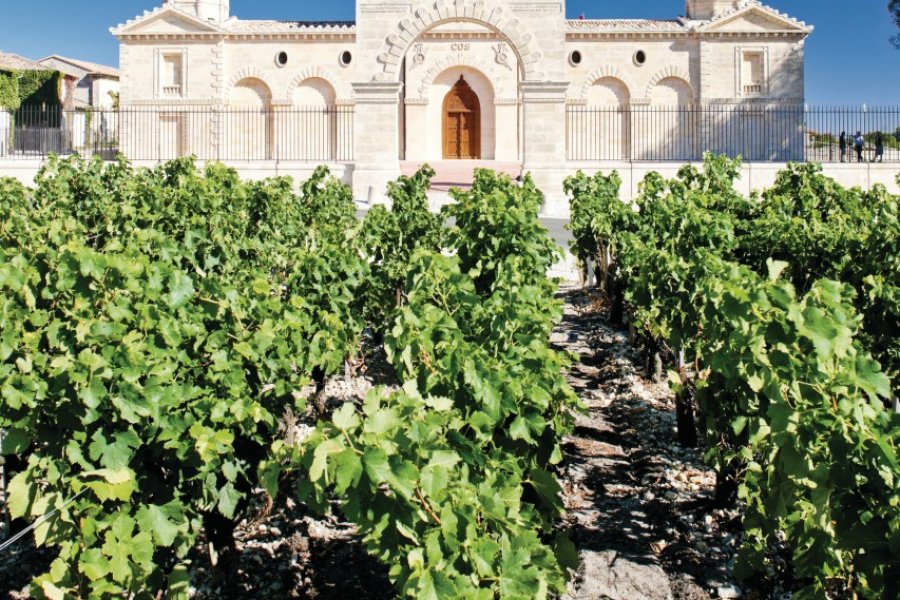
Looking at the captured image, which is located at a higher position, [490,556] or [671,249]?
[671,249]

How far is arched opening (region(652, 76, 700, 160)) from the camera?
30.3 metres

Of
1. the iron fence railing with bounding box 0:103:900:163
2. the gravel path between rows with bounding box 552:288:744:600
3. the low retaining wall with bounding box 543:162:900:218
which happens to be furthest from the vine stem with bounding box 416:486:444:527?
the iron fence railing with bounding box 0:103:900:163

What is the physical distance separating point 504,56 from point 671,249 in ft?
77.1

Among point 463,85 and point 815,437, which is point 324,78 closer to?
point 463,85

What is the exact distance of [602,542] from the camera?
17.4ft

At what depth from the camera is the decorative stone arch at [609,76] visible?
3091 centimetres

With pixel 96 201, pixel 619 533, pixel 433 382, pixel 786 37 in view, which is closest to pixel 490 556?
pixel 433 382

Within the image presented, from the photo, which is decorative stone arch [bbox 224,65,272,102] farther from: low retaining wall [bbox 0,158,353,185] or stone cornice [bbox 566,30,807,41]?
stone cornice [bbox 566,30,807,41]

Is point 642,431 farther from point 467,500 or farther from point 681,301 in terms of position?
point 467,500

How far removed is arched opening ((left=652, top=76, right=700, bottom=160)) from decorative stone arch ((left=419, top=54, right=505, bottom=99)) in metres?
5.44

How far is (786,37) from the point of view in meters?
30.2

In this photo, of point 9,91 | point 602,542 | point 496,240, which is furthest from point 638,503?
point 9,91

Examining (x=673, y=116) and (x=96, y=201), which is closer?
(x=96, y=201)

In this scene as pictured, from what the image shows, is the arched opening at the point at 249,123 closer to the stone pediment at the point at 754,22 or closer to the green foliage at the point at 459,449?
the stone pediment at the point at 754,22
